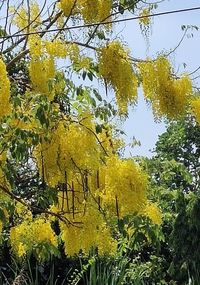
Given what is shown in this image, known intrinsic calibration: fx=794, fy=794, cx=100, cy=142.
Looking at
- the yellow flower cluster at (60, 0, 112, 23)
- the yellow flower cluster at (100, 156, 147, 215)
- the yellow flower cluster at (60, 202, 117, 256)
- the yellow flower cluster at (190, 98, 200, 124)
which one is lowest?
the yellow flower cluster at (60, 202, 117, 256)

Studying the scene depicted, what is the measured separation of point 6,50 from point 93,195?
0.79m

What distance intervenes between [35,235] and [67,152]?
87 cm

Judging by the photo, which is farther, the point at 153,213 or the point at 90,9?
the point at 153,213

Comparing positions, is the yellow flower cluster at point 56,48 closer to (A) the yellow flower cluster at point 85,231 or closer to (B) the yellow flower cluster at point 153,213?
(A) the yellow flower cluster at point 85,231

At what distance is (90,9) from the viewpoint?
3482 mm

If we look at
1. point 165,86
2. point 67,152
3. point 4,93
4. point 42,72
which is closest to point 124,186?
point 67,152

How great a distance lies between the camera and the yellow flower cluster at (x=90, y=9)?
3484 millimetres

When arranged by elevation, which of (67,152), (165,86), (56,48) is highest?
(56,48)

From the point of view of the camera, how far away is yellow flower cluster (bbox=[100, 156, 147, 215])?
3314 mm

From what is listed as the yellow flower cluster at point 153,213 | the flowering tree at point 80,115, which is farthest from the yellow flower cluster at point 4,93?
the yellow flower cluster at point 153,213

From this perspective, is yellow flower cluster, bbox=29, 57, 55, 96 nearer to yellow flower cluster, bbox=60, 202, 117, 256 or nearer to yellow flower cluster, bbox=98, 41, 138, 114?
yellow flower cluster, bbox=98, 41, 138, 114

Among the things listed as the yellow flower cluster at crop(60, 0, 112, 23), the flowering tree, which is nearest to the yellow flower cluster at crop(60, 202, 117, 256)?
the flowering tree

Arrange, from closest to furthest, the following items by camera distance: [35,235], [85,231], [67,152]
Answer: [67,152]
[85,231]
[35,235]

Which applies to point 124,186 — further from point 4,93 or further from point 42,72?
point 4,93
